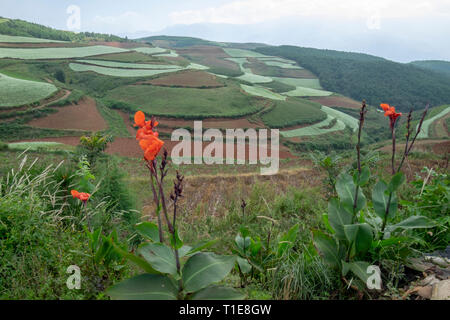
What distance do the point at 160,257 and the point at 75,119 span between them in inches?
1306

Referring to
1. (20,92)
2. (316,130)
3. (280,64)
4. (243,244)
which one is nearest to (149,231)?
(243,244)

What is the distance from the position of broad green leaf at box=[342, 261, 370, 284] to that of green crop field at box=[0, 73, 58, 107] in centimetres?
3575

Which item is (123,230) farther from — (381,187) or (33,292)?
(381,187)

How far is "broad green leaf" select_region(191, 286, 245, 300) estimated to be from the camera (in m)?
1.69

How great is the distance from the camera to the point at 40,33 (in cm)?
7306

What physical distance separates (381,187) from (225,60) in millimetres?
95381

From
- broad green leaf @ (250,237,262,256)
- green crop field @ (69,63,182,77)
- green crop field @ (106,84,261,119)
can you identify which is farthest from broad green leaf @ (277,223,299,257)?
green crop field @ (69,63,182,77)

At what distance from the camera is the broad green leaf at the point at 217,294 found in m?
1.69

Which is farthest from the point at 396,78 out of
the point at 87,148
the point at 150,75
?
the point at 87,148

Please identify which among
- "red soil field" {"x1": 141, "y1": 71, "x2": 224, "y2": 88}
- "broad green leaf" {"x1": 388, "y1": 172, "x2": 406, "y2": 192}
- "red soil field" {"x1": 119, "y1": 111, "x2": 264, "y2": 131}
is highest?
"red soil field" {"x1": 141, "y1": 71, "x2": 224, "y2": 88}

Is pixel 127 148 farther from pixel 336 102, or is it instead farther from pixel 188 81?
pixel 336 102

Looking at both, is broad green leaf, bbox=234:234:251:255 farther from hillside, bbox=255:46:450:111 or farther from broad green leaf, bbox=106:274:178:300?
hillside, bbox=255:46:450:111

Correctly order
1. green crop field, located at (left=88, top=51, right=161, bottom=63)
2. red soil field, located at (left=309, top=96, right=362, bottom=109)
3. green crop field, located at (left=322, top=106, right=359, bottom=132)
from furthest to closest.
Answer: red soil field, located at (left=309, top=96, right=362, bottom=109), green crop field, located at (left=88, top=51, right=161, bottom=63), green crop field, located at (left=322, top=106, right=359, bottom=132)

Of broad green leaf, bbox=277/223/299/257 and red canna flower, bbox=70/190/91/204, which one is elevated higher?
red canna flower, bbox=70/190/91/204
